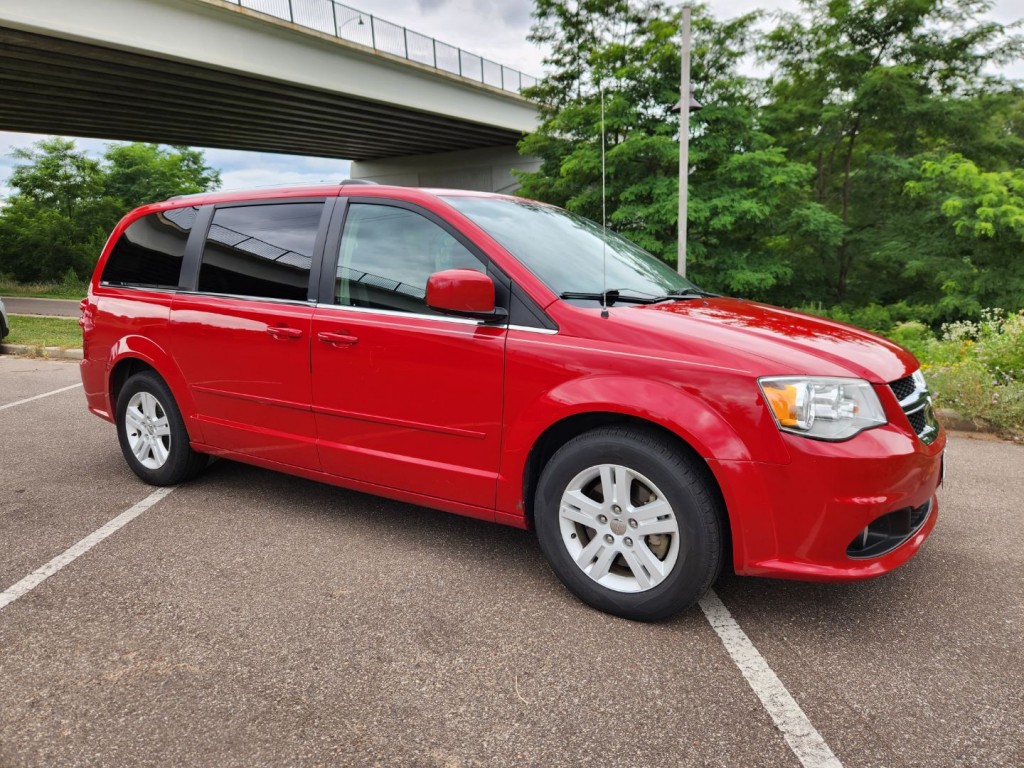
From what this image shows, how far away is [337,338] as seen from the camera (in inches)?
134

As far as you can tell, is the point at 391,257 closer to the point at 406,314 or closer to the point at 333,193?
the point at 406,314

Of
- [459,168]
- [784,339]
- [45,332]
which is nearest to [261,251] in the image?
[784,339]

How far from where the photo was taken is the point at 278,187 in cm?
396

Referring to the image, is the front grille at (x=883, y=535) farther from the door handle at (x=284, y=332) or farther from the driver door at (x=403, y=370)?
the door handle at (x=284, y=332)

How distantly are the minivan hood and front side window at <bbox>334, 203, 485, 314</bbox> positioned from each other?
0.88 meters

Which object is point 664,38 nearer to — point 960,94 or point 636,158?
point 636,158

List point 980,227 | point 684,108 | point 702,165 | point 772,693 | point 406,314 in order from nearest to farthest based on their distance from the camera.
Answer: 1. point 772,693
2. point 406,314
3. point 684,108
4. point 980,227
5. point 702,165

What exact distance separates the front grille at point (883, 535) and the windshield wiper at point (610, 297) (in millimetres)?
1288

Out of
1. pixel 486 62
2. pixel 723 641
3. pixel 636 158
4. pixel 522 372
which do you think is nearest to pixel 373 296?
pixel 522 372

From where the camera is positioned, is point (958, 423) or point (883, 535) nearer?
point (883, 535)

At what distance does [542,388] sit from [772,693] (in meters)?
1.36

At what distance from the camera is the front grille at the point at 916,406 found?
8.97 ft

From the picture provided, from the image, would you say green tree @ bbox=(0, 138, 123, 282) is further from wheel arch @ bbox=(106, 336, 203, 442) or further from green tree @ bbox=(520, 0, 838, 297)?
wheel arch @ bbox=(106, 336, 203, 442)

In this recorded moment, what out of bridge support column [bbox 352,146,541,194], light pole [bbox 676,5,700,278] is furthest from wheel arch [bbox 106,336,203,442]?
bridge support column [bbox 352,146,541,194]
